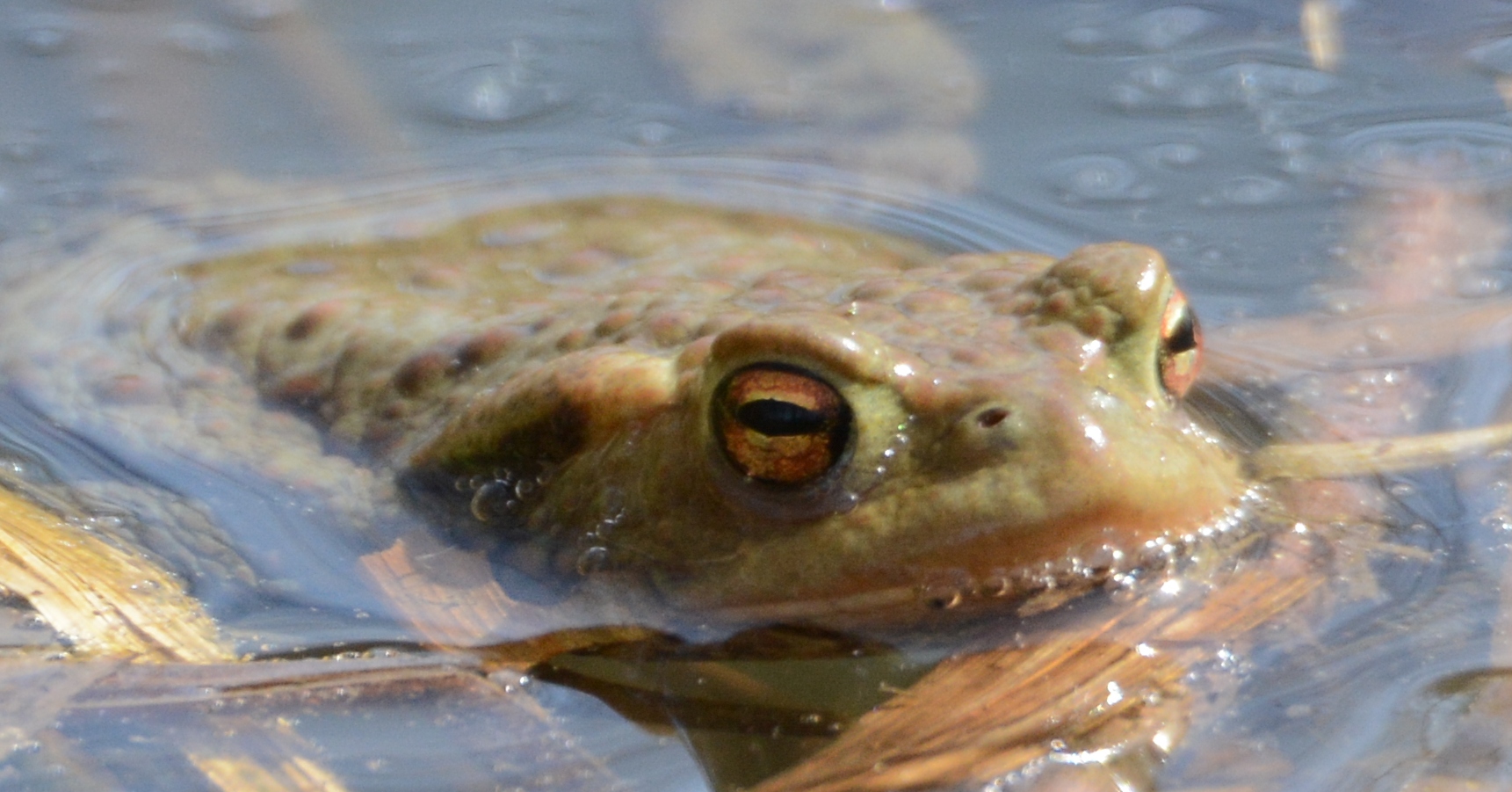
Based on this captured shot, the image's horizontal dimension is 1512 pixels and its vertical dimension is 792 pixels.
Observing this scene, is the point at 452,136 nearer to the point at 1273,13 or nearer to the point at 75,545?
the point at 75,545

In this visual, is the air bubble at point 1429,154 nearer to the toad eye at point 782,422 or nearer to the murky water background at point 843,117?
the murky water background at point 843,117

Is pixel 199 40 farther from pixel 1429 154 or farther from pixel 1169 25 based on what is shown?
pixel 1429 154

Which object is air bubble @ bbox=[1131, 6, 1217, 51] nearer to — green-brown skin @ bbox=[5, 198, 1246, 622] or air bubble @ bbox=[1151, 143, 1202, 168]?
air bubble @ bbox=[1151, 143, 1202, 168]

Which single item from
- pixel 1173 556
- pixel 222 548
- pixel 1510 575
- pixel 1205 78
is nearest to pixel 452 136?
pixel 222 548

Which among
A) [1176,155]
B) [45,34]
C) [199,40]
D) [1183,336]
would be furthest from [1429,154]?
[45,34]

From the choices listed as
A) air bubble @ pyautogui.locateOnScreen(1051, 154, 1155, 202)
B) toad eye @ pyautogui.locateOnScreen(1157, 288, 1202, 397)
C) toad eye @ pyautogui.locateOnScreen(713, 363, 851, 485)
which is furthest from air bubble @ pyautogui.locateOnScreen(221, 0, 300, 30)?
toad eye @ pyautogui.locateOnScreen(1157, 288, 1202, 397)

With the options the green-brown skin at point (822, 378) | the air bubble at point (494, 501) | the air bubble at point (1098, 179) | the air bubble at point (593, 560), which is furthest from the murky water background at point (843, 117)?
the air bubble at point (593, 560)
